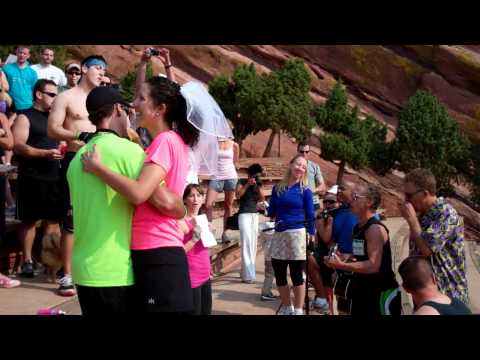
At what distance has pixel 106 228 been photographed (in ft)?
8.70

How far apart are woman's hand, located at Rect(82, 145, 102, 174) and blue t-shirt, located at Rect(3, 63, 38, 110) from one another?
660 cm

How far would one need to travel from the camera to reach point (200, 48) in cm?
3866

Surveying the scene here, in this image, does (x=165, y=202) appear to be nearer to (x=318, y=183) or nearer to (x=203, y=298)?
(x=203, y=298)

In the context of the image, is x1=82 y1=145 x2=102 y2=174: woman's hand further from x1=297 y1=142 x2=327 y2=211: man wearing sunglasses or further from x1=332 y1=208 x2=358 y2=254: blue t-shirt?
x1=297 y1=142 x2=327 y2=211: man wearing sunglasses

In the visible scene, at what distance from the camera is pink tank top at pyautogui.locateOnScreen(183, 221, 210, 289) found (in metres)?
3.84

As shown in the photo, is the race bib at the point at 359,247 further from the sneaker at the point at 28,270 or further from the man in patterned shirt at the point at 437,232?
the sneaker at the point at 28,270

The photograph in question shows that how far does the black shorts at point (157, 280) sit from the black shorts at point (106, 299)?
0.04 m

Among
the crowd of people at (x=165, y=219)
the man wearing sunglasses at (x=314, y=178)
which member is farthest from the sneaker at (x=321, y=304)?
the man wearing sunglasses at (x=314, y=178)

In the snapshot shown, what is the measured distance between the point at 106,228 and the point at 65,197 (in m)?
2.86

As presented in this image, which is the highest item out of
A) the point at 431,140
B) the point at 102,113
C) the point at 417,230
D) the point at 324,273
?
the point at 102,113

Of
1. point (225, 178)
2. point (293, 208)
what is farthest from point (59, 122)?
point (225, 178)

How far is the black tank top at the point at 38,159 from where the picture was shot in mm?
5602

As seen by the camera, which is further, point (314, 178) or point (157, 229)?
point (314, 178)
